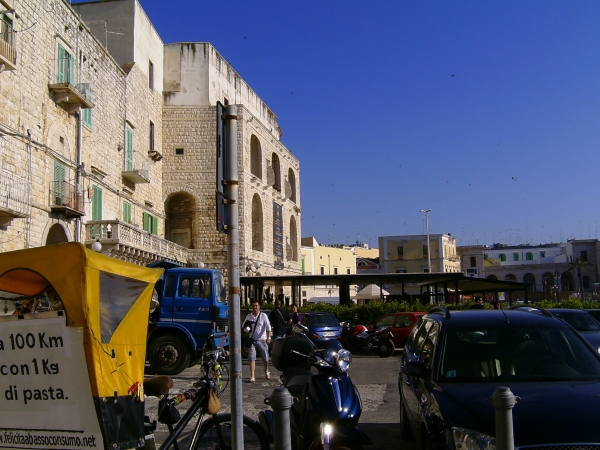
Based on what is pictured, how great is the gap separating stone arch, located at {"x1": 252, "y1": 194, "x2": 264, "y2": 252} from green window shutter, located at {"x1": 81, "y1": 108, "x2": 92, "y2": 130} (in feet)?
59.8

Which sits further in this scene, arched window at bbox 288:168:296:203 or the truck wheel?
arched window at bbox 288:168:296:203

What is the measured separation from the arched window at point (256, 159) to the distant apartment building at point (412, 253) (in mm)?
39596

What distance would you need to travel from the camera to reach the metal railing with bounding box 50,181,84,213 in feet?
72.4

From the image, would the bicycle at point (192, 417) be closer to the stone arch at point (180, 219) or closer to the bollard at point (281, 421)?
the bollard at point (281, 421)

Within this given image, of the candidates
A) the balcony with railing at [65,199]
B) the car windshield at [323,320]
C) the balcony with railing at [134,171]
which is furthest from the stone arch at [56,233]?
the car windshield at [323,320]

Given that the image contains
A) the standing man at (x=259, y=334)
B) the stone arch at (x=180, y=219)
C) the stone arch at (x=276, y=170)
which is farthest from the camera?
the stone arch at (x=276, y=170)

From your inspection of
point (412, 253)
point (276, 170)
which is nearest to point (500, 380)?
point (276, 170)

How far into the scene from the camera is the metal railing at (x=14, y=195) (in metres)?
18.3

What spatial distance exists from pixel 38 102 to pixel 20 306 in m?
18.9

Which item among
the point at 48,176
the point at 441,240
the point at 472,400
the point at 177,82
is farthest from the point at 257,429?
the point at 441,240

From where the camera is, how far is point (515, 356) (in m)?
5.38

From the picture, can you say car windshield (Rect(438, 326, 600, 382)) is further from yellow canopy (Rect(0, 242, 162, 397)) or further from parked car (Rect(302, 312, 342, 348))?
parked car (Rect(302, 312, 342, 348))

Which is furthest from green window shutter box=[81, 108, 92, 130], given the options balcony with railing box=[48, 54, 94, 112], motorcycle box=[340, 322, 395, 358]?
motorcycle box=[340, 322, 395, 358]

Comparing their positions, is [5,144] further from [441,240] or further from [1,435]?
[441,240]
